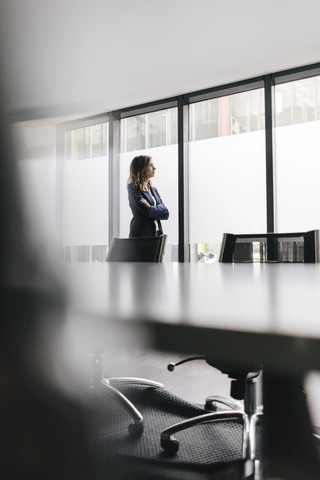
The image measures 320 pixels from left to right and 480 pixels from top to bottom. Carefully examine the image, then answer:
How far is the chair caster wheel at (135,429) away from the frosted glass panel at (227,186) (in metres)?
2.96

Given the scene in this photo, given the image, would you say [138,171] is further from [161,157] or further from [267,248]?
[267,248]

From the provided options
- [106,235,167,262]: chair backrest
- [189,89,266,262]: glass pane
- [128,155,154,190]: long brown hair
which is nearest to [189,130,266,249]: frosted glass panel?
[189,89,266,262]: glass pane

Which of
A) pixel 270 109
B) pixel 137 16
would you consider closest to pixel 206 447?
pixel 137 16

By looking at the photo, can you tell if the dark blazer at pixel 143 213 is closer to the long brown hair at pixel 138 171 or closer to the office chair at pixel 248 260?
the long brown hair at pixel 138 171

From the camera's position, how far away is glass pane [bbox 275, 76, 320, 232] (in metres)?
3.84

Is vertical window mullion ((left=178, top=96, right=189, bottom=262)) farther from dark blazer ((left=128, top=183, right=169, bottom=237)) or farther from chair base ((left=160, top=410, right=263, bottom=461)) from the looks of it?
chair base ((left=160, top=410, right=263, bottom=461))

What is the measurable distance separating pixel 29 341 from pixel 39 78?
4.0 inches

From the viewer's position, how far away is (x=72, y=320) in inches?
5.5

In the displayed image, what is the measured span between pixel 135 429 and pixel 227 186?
3226 millimetres

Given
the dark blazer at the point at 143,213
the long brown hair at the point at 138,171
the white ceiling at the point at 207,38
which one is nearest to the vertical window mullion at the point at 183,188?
the white ceiling at the point at 207,38

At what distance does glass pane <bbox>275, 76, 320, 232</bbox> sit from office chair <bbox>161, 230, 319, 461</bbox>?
198 centimetres

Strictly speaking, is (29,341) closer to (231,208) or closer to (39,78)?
(39,78)

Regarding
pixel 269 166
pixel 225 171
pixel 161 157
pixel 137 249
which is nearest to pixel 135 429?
pixel 137 249

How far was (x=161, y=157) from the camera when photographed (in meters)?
4.60
